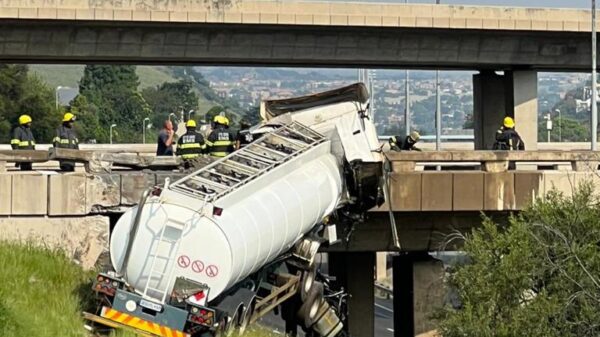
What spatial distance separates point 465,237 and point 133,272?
302 inches

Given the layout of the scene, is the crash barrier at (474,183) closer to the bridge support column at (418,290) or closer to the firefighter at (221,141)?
the bridge support column at (418,290)

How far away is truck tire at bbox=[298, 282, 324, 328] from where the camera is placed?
1769 cm

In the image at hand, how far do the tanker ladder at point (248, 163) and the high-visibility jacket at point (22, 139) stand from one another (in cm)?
706

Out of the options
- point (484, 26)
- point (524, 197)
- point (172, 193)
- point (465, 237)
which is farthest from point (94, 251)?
point (484, 26)

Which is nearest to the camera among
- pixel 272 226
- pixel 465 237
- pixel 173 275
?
pixel 173 275

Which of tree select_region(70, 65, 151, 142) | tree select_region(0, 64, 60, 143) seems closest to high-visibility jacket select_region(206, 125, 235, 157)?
tree select_region(0, 64, 60, 143)

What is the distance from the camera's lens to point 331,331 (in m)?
18.3

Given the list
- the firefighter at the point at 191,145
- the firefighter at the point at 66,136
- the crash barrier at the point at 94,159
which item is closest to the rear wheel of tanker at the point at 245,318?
the crash barrier at the point at 94,159

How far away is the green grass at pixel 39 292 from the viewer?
40.1ft

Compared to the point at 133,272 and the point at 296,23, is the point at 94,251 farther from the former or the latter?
the point at 296,23

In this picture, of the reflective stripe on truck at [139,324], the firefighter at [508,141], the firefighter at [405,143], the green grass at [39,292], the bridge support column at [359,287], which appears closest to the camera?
the green grass at [39,292]

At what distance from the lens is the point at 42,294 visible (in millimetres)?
14023

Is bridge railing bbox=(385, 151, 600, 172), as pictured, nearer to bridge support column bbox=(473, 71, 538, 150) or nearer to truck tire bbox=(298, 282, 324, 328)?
truck tire bbox=(298, 282, 324, 328)

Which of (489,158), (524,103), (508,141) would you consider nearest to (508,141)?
(508,141)
